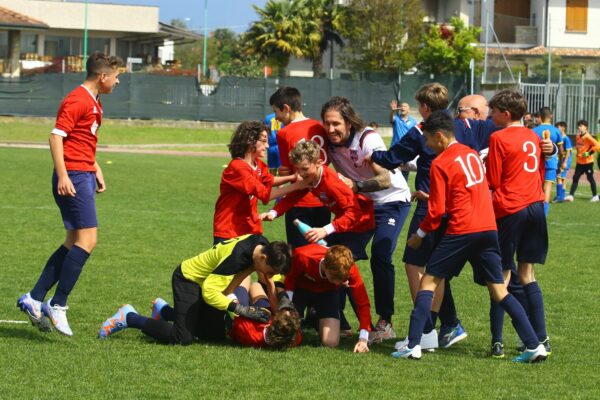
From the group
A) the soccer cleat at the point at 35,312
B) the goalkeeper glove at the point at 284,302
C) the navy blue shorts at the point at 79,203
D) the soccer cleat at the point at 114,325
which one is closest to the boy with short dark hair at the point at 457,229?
the goalkeeper glove at the point at 284,302

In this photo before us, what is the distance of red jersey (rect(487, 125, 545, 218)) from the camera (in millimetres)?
7418

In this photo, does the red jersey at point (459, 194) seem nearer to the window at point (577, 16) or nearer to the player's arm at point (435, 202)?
the player's arm at point (435, 202)

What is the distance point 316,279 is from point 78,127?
2.18 meters

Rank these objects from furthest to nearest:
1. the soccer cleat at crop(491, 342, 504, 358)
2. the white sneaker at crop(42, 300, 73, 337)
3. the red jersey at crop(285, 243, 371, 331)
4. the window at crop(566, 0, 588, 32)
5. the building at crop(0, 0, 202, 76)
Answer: the building at crop(0, 0, 202, 76) → the window at crop(566, 0, 588, 32) → the red jersey at crop(285, 243, 371, 331) → the white sneaker at crop(42, 300, 73, 337) → the soccer cleat at crop(491, 342, 504, 358)

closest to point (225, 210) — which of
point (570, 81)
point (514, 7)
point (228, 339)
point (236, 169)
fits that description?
point (236, 169)

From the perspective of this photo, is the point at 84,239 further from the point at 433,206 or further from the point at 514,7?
the point at 514,7

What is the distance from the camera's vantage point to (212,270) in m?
7.60

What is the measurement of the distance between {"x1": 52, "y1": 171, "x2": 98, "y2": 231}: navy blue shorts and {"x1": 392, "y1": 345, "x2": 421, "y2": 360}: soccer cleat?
2.54m

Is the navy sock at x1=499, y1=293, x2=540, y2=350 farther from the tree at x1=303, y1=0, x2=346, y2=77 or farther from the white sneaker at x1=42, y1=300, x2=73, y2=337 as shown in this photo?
the tree at x1=303, y1=0, x2=346, y2=77

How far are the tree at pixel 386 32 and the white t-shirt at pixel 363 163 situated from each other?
41.9 m

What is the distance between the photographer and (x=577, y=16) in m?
53.4

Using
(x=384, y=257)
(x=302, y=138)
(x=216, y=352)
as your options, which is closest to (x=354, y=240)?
(x=384, y=257)

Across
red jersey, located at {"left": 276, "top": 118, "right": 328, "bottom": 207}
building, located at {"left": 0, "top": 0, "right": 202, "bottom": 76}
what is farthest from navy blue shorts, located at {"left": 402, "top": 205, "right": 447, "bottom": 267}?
building, located at {"left": 0, "top": 0, "right": 202, "bottom": 76}

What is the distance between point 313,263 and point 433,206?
49.2 inches
